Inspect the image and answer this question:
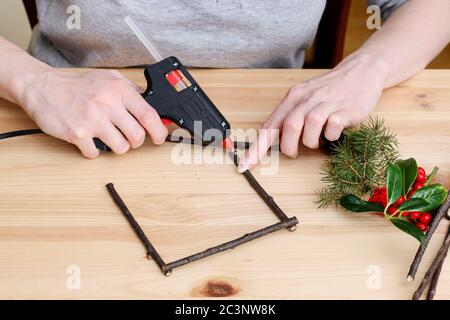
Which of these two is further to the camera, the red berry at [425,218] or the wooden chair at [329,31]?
the wooden chair at [329,31]

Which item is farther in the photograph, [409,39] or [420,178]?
[409,39]

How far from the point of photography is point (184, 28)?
1049 millimetres

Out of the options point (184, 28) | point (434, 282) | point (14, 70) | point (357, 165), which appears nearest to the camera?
point (434, 282)

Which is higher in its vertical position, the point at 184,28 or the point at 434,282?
the point at 184,28

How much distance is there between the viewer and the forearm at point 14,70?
88 centimetres

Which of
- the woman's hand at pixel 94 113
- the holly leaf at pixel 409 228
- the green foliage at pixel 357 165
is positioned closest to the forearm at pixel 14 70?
the woman's hand at pixel 94 113

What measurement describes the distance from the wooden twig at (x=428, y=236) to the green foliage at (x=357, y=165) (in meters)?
0.08

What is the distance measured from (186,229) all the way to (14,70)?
40 cm

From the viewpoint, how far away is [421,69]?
989mm

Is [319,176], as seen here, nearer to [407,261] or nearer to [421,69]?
[407,261]

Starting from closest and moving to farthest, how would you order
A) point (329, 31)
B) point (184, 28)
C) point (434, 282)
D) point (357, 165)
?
1. point (434, 282)
2. point (357, 165)
3. point (184, 28)
4. point (329, 31)

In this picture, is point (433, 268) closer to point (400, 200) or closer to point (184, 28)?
point (400, 200)

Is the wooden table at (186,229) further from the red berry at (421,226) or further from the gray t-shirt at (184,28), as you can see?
the gray t-shirt at (184,28)

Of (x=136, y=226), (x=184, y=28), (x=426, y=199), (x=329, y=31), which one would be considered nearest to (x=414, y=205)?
(x=426, y=199)
